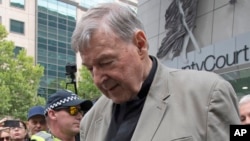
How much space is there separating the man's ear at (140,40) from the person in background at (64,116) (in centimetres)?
168

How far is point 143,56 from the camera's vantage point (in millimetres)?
1735

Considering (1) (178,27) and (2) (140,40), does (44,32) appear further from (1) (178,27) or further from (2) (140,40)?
(2) (140,40)

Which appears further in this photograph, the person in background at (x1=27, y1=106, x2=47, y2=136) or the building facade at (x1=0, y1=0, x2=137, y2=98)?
the building facade at (x1=0, y1=0, x2=137, y2=98)

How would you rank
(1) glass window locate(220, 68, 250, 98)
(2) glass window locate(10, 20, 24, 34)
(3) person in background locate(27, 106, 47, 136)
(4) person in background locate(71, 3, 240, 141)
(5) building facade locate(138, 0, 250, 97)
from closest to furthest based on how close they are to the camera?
(4) person in background locate(71, 3, 240, 141)
(3) person in background locate(27, 106, 47, 136)
(5) building facade locate(138, 0, 250, 97)
(1) glass window locate(220, 68, 250, 98)
(2) glass window locate(10, 20, 24, 34)

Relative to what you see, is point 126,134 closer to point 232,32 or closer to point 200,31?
point 232,32

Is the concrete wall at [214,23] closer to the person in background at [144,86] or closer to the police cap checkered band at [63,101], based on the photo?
the police cap checkered band at [63,101]

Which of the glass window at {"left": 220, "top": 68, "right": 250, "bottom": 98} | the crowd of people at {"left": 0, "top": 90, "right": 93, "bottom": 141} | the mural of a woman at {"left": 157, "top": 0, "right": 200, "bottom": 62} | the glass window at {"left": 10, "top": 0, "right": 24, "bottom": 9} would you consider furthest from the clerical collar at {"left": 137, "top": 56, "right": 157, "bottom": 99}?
the glass window at {"left": 10, "top": 0, "right": 24, "bottom": 9}

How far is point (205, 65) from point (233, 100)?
41.7ft

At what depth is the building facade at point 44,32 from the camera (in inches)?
1556

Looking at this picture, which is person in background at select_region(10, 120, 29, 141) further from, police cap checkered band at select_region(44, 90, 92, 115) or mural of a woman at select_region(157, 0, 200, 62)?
mural of a woman at select_region(157, 0, 200, 62)

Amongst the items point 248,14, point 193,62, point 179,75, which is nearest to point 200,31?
point 193,62

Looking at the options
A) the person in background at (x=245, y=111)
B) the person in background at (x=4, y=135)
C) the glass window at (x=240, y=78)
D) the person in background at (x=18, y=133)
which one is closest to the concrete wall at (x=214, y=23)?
the glass window at (x=240, y=78)

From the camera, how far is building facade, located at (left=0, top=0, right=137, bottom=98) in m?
39.5

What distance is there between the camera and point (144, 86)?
5.75 feet
